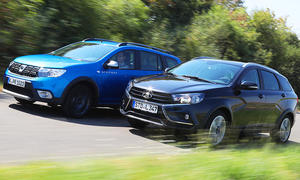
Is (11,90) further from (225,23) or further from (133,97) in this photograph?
(225,23)

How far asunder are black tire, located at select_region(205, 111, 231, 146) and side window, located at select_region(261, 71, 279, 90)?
1.73 meters

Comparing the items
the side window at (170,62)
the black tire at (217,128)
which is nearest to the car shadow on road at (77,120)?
the side window at (170,62)

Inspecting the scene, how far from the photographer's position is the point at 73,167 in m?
3.70

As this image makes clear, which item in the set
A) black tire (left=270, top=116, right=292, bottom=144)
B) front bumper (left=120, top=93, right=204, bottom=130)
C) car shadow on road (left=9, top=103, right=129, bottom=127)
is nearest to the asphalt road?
car shadow on road (left=9, top=103, right=129, bottom=127)

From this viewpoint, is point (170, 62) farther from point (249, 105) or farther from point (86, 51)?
point (249, 105)

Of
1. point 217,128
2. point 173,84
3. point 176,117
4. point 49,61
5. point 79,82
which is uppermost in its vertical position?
point 49,61

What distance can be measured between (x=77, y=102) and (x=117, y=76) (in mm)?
1207

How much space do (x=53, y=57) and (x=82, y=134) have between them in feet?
8.04

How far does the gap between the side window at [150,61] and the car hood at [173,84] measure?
180 cm

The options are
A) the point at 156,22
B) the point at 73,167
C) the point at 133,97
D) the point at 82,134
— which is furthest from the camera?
the point at 156,22

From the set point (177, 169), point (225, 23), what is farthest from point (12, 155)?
point (225, 23)

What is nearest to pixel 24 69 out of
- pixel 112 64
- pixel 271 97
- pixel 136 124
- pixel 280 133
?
pixel 112 64

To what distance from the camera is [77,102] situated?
8391 mm

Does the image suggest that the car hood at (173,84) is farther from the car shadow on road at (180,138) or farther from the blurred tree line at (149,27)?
the blurred tree line at (149,27)
